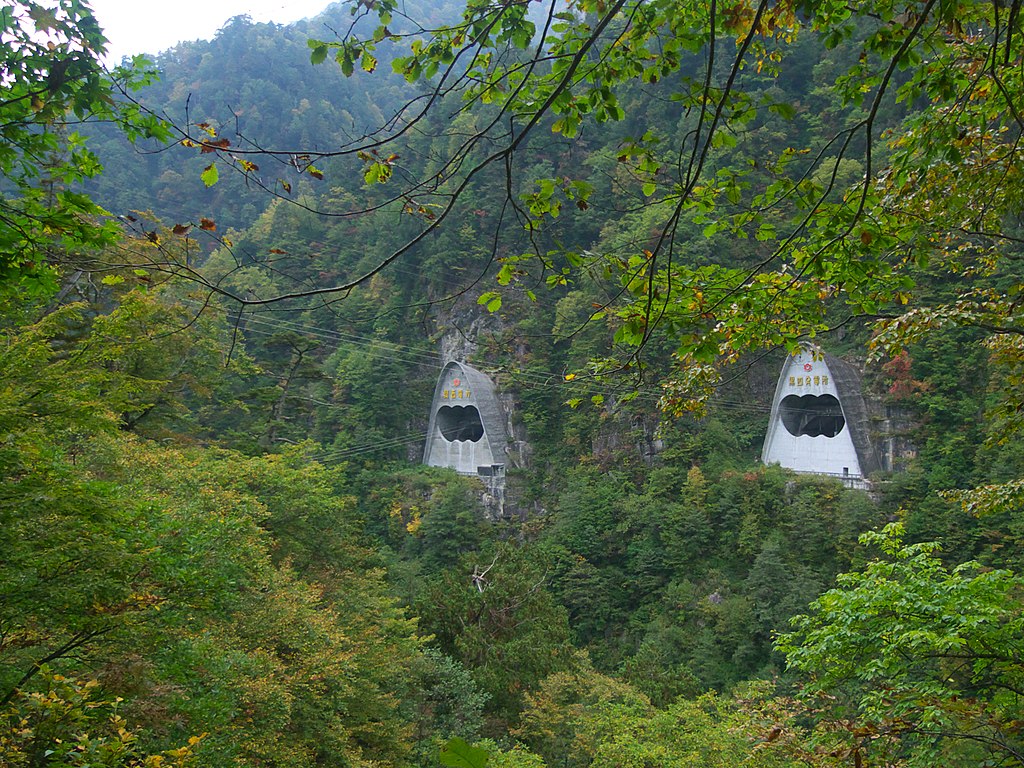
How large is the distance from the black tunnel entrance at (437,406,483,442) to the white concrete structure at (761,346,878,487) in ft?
25.6

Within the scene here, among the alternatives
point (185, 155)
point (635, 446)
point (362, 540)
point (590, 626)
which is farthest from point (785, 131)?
point (185, 155)

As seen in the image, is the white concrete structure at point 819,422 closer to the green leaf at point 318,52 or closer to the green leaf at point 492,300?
the green leaf at point 492,300

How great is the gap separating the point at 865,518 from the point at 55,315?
1202 centimetres

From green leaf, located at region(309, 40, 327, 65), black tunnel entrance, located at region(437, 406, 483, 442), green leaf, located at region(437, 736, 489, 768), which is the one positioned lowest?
green leaf, located at region(437, 736, 489, 768)

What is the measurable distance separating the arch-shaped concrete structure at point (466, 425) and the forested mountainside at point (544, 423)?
53 cm

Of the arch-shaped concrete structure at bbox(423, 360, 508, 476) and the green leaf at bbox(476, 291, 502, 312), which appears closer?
the green leaf at bbox(476, 291, 502, 312)

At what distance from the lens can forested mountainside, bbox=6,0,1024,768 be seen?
2.05m

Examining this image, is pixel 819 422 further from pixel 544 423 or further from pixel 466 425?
pixel 466 425

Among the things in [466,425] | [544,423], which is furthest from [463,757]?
[466,425]

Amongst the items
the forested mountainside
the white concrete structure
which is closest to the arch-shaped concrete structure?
the forested mountainside

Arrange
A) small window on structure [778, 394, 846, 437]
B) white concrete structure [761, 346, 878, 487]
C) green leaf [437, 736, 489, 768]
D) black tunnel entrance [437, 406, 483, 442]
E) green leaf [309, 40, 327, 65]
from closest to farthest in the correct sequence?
1. green leaf [437, 736, 489, 768]
2. green leaf [309, 40, 327, 65]
3. white concrete structure [761, 346, 878, 487]
4. small window on structure [778, 394, 846, 437]
5. black tunnel entrance [437, 406, 483, 442]

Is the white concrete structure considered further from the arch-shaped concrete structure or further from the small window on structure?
the arch-shaped concrete structure

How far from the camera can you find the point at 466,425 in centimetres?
1855

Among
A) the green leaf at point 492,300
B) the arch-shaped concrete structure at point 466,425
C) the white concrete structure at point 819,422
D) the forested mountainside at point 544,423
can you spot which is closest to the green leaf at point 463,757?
the forested mountainside at point 544,423
